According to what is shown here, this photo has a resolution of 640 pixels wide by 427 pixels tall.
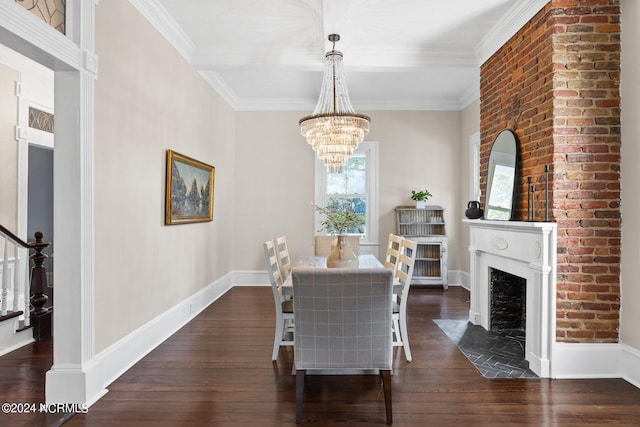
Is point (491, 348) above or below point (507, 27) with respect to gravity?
below

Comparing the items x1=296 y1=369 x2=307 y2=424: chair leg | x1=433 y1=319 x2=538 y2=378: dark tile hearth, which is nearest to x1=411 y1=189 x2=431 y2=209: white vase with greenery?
x1=433 y1=319 x2=538 y2=378: dark tile hearth

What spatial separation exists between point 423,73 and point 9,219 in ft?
17.7

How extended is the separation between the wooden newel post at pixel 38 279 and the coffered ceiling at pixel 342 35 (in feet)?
7.85

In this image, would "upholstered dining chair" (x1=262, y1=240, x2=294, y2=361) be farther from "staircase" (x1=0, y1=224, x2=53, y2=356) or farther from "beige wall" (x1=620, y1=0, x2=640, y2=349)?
"beige wall" (x1=620, y1=0, x2=640, y2=349)

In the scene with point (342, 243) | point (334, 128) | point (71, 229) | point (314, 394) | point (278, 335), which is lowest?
point (314, 394)

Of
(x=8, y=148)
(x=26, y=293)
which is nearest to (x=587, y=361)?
(x=26, y=293)

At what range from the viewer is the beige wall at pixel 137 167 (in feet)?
9.34

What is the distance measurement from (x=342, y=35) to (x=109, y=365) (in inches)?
143

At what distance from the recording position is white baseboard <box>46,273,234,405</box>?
2562 millimetres

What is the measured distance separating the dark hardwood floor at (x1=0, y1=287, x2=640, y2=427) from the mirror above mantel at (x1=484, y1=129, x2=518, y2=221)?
1.39 m

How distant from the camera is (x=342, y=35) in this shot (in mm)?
4035

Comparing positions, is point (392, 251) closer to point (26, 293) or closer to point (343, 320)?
point (343, 320)

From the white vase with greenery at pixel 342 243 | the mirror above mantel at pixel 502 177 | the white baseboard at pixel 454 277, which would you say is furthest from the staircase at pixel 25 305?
the white baseboard at pixel 454 277

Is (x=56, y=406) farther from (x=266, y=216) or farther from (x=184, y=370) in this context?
(x=266, y=216)
